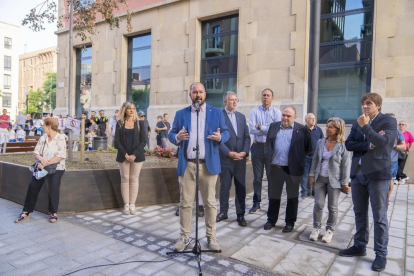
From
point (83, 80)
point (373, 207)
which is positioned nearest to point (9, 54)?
point (373, 207)

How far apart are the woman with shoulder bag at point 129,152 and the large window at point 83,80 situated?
8.40 m

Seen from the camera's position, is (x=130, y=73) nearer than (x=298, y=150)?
No

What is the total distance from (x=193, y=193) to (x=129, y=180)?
195 centimetres

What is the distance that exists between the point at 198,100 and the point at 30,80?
113 inches

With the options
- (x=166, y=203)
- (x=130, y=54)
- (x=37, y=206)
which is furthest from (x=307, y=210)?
(x=130, y=54)

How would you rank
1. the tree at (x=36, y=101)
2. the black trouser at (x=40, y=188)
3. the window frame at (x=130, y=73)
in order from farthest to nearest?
the tree at (x=36, y=101)
the window frame at (x=130, y=73)
the black trouser at (x=40, y=188)

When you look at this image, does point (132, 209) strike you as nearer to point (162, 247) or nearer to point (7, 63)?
point (162, 247)

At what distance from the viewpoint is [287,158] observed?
395 centimetres

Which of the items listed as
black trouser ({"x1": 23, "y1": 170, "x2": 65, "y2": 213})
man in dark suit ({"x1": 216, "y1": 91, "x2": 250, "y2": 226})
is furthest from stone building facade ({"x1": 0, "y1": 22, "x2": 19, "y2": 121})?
man in dark suit ({"x1": 216, "y1": 91, "x2": 250, "y2": 226})

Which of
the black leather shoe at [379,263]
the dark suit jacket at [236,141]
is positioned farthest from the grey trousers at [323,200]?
the dark suit jacket at [236,141]

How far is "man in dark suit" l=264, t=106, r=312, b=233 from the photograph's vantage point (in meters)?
3.89

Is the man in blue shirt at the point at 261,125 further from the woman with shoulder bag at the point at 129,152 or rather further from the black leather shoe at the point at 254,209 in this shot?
the woman with shoulder bag at the point at 129,152

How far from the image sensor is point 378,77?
7691 millimetres

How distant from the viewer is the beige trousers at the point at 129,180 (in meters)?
4.81
